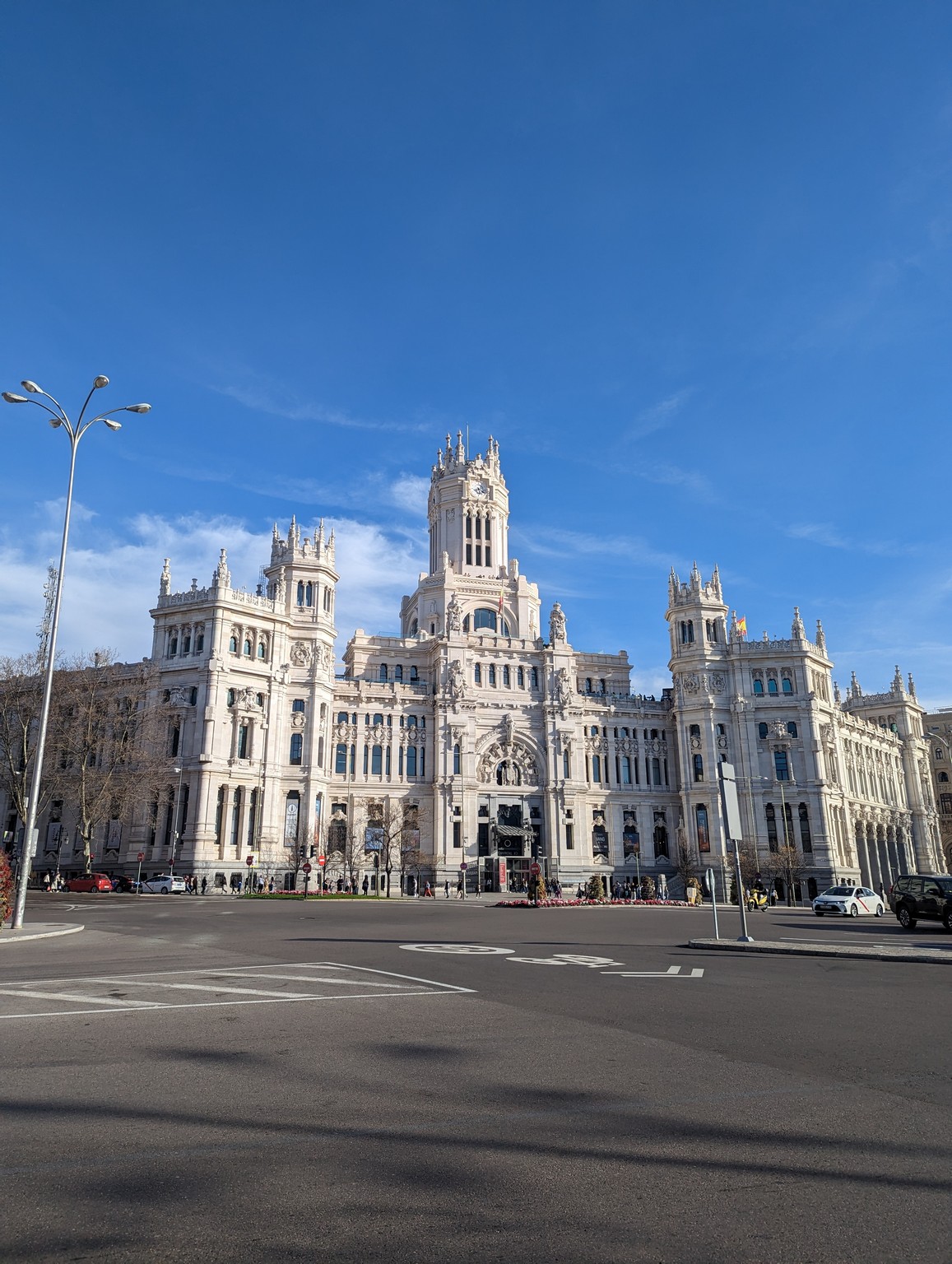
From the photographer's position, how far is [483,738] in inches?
3287

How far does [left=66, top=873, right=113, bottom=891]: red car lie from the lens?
58156 mm

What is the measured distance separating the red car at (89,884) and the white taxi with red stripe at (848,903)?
45919 millimetres

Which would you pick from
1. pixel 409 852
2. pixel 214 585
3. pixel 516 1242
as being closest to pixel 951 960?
pixel 516 1242

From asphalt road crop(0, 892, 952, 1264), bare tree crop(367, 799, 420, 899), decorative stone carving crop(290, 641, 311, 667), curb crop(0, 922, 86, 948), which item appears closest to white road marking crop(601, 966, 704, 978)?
asphalt road crop(0, 892, 952, 1264)

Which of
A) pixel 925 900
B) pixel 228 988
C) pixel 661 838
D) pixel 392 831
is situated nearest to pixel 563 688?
pixel 661 838

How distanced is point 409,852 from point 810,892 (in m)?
36.9

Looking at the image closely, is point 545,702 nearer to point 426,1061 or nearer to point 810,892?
point 810,892

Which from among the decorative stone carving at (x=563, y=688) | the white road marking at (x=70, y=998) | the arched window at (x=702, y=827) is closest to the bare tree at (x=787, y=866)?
the arched window at (x=702, y=827)

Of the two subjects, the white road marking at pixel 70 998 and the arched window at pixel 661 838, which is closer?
the white road marking at pixel 70 998

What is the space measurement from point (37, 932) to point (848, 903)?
3753 cm

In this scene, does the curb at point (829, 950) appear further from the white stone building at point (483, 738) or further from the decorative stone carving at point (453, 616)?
the decorative stone carving at point (453, 616)

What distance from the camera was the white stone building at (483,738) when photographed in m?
72.4

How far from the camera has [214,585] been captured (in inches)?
2926

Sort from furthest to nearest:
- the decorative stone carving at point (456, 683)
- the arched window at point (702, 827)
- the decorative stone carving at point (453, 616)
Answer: the decorative stone carving at point (453, 616)
the decorative stone carving at point (456, 683)
the arched window at point (702, 827)
